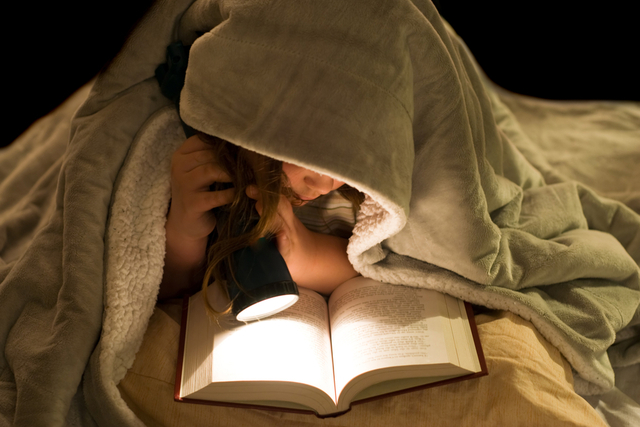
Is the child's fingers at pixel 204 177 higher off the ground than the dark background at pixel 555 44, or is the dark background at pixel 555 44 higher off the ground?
the child's fingers at pixel 204 177

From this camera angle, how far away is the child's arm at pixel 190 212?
0.74m

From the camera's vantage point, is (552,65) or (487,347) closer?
(487,347)

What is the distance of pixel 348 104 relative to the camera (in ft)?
1.87

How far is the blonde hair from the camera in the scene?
2.26ft

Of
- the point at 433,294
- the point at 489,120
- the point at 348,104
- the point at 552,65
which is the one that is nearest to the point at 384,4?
A: the point at 348,104

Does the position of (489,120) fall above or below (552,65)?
above

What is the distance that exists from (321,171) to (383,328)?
1.04 ft

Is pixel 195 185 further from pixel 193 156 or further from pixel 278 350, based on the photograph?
pixel 278 350

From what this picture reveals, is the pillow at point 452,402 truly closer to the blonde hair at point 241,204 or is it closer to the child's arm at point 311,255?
the blonde hair at point 241,204

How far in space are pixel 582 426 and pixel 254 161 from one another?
60 centimetres

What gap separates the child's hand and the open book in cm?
15

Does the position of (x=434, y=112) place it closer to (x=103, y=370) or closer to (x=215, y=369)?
(x=215, y=369)

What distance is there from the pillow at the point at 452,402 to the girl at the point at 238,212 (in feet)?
0.58

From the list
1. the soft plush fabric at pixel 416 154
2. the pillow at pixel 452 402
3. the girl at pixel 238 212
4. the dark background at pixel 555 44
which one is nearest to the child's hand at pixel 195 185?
the girl at pixel 238 212
